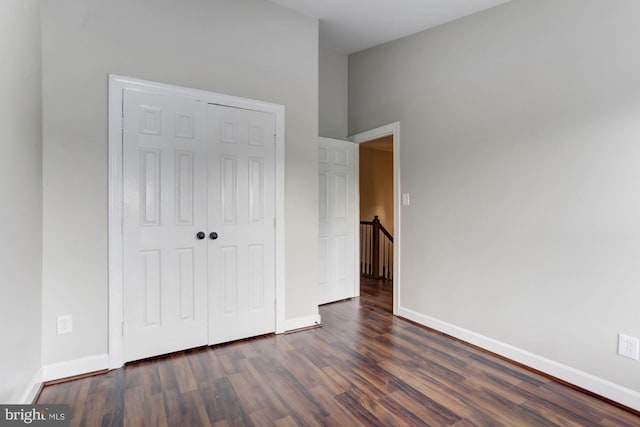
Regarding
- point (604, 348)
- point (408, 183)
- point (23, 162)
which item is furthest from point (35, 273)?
point (604, 348)

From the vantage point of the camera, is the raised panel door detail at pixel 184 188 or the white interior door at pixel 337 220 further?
the white interior door at pixel 337 220

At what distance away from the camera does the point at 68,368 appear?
7.36 feet

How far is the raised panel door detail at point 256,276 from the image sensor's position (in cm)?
293

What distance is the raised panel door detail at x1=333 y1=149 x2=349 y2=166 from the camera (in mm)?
4078

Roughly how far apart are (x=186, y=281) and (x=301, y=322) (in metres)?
1.16

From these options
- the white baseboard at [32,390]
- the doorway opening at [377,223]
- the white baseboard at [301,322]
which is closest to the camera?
the white baseboard at [32,390]

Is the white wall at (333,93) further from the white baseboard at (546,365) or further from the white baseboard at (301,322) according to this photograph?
the white baseboard at (546,365)

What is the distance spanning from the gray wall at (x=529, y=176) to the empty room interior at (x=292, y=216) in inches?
0.5

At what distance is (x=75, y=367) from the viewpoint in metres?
2.26

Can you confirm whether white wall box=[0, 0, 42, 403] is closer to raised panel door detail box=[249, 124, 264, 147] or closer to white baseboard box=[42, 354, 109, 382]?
white baseboard box=[42, 354, 109, 382]

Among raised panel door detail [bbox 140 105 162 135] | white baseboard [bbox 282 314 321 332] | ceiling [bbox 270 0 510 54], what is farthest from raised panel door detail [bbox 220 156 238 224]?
ceiling [bbox 270 0 510 54]

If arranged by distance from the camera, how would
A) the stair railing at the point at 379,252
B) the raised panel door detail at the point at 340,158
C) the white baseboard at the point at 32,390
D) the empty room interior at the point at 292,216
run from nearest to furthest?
the white baseboard at the point at 32,390 → the empty room interior at the point at 292,216 → the raised panel door detail at the point at 340,158 → the stair railing at the point at 379,252

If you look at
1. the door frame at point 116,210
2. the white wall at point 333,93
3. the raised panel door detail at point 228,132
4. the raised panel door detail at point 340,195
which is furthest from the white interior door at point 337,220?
the door frame at point 116,210

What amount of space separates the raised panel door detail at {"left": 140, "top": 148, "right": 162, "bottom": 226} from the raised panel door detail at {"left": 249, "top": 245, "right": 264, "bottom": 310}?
2.73 ft
